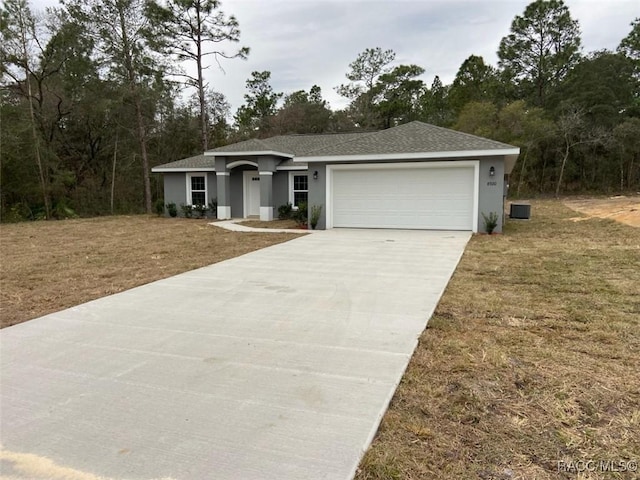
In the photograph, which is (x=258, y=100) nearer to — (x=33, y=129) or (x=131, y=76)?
(x=131, y=76)

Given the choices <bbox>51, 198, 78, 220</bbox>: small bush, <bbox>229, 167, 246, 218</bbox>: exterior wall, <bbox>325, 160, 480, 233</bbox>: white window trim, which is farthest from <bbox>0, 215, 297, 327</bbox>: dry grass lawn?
<bbox>51, 198, 78, 220</bbox>: small bush

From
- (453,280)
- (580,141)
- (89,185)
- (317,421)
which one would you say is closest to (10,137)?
(89,185)

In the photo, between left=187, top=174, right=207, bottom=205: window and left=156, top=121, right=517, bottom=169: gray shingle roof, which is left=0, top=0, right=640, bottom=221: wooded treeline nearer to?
left=187, top=174, right=207, bottom=205: window

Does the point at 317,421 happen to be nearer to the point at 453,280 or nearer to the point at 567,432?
the point at 567,432

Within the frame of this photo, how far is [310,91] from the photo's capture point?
42688mm

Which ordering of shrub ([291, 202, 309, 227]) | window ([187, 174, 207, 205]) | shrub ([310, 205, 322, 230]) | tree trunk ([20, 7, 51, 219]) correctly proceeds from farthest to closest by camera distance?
window ([187, 174, 207, 205]) → tree trunk ([20, 7, 51, 219]) → shrub ([291, 202, 309, 227]) → shrub ([310, 205, 322, 230])

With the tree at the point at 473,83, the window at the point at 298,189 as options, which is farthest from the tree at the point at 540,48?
the window at the point at 298,189

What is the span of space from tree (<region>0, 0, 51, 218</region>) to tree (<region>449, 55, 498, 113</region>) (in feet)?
98.4

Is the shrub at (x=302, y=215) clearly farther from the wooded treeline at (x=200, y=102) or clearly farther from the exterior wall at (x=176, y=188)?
the wooded treeline at (x=200, y=102)

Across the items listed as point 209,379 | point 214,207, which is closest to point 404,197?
point 214,207

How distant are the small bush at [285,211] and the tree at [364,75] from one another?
22.8m

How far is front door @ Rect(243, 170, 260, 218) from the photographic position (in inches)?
731

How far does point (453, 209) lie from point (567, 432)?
35.2ft

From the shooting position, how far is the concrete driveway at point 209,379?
2.29 meters
